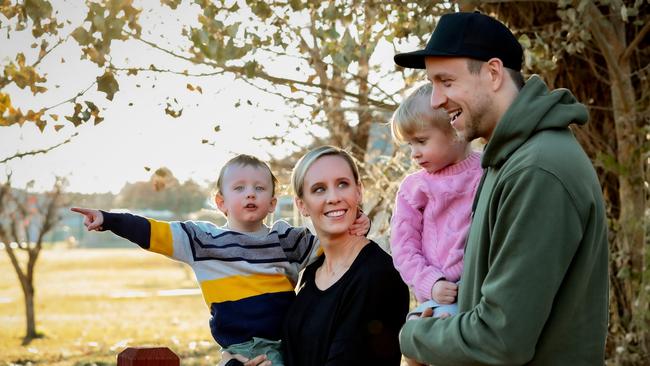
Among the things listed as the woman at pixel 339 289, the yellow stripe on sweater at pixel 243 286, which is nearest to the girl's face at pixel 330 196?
the woman at pixel 339 289

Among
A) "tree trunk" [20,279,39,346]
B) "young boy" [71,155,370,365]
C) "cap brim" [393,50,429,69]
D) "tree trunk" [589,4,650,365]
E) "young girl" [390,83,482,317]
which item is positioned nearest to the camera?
"cap brim" [393,50,429,69]

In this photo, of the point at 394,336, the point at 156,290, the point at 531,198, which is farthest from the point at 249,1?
the point at 156,290

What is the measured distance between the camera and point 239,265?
11.8 ft

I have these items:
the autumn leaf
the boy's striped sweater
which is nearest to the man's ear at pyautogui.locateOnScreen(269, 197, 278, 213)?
the boy's striped sweater

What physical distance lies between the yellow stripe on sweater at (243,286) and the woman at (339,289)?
180 millimetres

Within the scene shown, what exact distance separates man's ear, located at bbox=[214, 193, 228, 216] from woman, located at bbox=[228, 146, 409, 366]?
1.55ft

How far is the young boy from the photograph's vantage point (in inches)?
138

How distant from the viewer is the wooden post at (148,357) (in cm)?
265

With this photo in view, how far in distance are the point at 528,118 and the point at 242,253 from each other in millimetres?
1539

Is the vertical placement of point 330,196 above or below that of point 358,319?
above

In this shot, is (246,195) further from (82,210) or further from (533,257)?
(533,257)

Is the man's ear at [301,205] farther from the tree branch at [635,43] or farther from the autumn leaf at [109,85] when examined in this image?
the tree branch at [635,43]

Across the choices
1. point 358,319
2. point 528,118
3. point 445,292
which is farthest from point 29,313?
point 528,118

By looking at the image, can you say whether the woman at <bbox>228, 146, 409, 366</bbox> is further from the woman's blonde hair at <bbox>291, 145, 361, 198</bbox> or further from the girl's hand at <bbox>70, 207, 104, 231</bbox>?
the girl's hand at <bbox>70, 207, 104, 231</bbox>
